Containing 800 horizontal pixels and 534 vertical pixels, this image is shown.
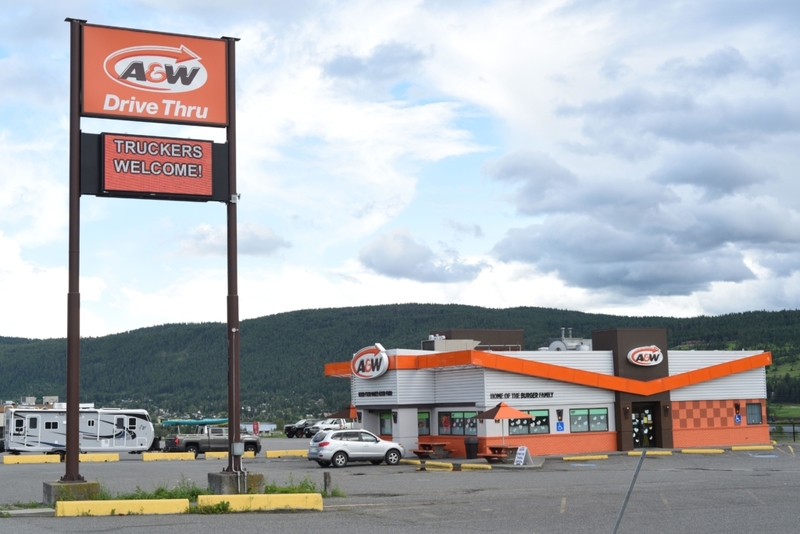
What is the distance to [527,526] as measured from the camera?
16609 millimetres

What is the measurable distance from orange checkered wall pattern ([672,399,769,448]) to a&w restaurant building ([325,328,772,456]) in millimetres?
50

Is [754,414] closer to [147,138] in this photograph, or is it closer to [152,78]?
[147,138]

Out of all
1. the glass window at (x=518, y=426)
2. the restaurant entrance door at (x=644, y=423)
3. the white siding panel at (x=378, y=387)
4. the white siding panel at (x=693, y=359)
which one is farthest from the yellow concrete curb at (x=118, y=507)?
the white siding panel at (x=693, y=359)

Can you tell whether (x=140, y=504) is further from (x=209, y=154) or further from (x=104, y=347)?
(x=104, y=347)

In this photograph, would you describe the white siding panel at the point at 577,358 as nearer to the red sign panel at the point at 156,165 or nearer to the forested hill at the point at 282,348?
the red sign panel at the point at 156,165

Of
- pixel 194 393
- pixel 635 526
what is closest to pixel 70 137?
pixel 635 526

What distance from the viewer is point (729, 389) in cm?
4675

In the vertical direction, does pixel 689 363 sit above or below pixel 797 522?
above

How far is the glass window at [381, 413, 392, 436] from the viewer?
1727 inches

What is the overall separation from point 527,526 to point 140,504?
754cm

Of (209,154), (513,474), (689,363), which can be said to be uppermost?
(209,154)

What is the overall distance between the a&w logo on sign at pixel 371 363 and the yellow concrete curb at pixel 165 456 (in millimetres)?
9749

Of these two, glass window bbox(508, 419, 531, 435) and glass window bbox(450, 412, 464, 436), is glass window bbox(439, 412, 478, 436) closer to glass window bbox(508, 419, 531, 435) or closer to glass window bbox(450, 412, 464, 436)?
glass window bbox(450, 412, 464, 436)

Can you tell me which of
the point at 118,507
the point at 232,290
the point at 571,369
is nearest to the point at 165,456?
the point at 571,369
